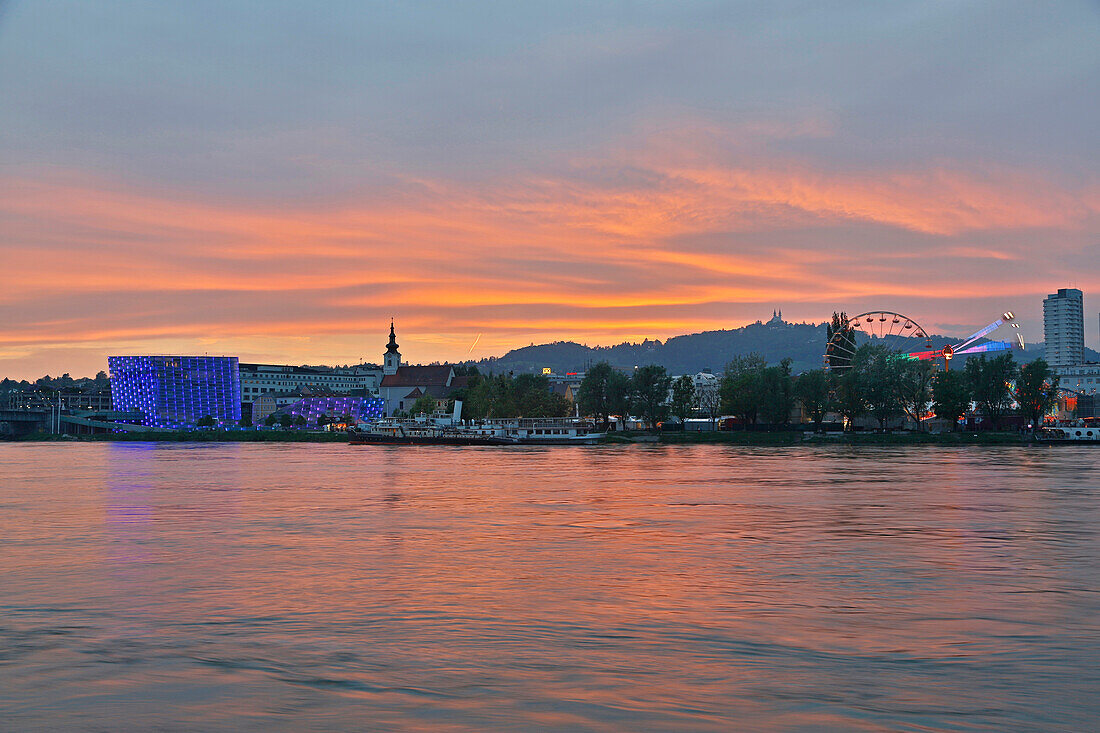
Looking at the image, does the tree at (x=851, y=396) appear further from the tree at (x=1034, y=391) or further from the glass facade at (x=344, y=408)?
the glass facade at (x=344, y=408)

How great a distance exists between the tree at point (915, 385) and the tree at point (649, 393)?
28078mm

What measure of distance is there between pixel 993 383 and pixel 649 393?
38.0 meters

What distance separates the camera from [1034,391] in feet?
323

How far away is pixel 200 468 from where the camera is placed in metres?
65.6

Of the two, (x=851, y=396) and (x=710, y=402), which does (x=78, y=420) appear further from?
(x=851, y=396)

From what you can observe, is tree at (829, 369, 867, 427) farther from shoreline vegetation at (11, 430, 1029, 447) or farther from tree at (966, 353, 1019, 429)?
tree at (966, 353, 1019, 429)

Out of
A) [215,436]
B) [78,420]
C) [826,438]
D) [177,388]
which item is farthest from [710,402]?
[78,420]

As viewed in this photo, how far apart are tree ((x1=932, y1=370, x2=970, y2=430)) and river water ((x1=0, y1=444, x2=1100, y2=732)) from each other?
68.0 metres

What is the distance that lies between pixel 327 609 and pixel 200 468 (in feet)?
177

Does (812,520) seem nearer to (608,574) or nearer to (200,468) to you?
(608,574)

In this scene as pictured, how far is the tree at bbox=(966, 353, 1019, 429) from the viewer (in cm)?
9844

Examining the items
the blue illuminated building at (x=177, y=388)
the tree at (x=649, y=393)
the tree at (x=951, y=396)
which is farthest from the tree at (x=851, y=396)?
the blue illuminated building at (x=177, y=388)

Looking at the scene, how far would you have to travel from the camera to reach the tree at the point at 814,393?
103 meters

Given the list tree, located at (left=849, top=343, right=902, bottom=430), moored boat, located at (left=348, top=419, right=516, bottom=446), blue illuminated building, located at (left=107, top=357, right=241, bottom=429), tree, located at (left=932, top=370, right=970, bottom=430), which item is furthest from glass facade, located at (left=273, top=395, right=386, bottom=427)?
tree, located at (left=932, top=370, right=970, bottom=430)
